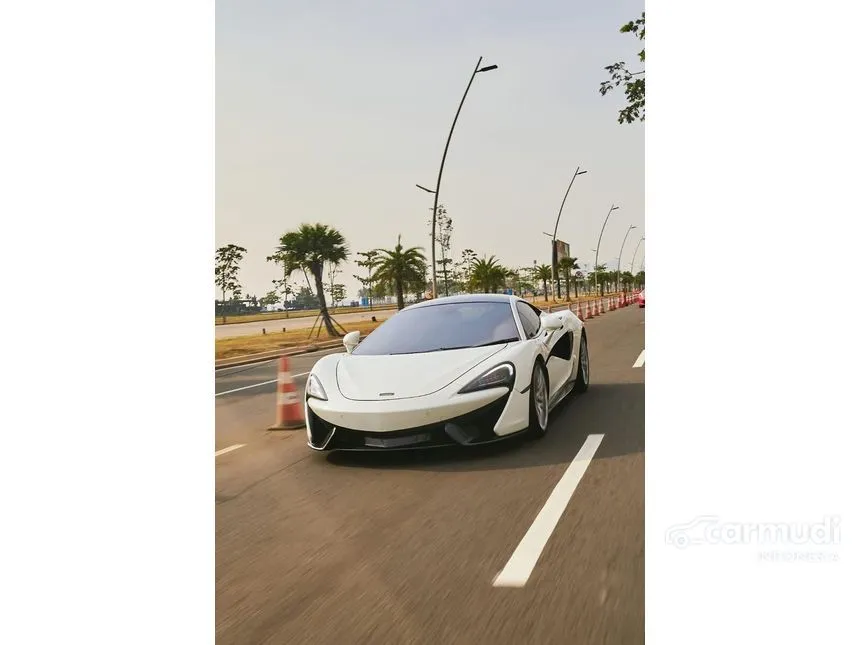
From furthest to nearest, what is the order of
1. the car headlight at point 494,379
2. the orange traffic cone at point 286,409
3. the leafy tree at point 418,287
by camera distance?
the leafy tree at point 418,287 → the orange traffic cone at point 286,409 → the car headlight at point 494,379

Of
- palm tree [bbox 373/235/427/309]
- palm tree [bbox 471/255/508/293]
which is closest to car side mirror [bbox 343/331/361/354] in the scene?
palm tree [bbox 373/235/427/309]

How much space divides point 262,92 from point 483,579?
4351 millimetres

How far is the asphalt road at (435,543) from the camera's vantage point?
2.39 m

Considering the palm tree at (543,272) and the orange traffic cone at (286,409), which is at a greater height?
the palm tree at (543,272)

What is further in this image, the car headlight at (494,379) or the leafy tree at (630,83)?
the leafy tree at (630,83)

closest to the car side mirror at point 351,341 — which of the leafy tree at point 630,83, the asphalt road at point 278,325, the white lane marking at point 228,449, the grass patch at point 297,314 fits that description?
the white lane marking at point 228,449

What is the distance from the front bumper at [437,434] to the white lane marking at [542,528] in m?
0.58
